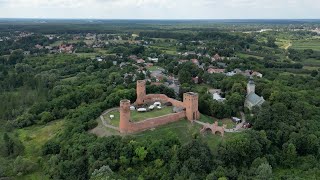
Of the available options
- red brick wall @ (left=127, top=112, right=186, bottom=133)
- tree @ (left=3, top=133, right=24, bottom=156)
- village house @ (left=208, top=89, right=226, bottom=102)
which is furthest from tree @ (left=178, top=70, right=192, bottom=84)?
tree @ (left=3, top=133, right=24, bottom=156)

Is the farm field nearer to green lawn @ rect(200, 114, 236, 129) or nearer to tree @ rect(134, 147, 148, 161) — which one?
green lawn @ rect(200, 114, 236, 129)

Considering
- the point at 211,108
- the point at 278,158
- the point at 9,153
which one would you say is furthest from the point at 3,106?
the point at 278,158

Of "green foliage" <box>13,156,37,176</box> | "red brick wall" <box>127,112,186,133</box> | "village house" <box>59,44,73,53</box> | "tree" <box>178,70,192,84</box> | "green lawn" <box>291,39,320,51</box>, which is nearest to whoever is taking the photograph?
"green foliage" <box>13,156,37,176</box>

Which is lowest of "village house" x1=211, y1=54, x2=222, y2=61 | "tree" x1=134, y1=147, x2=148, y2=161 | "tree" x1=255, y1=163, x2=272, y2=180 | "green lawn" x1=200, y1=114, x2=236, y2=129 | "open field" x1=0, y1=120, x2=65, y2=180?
"open field" x1=0, y1=120, x2=65, y2=180

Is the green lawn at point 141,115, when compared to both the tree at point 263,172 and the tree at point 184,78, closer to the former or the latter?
the tree at point 263,172

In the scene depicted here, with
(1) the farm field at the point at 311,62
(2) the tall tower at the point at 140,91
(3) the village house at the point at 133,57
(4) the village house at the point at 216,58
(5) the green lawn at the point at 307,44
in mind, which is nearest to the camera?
(2) the tall tower at the point at 140,91

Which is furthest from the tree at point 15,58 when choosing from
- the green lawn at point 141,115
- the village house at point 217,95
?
the green lawn at point 141,115

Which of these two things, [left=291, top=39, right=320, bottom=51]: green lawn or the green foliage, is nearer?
the green foliage

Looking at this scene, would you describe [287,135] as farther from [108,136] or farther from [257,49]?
[257,49]

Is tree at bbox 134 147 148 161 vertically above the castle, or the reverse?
the castle
